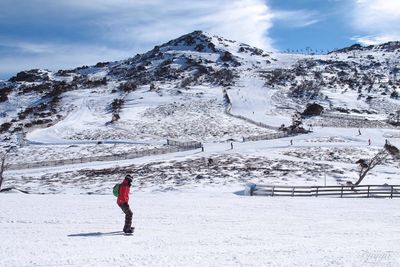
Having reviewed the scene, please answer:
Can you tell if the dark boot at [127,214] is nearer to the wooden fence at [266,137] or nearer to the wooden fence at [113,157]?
the wooden fence at [113,157]

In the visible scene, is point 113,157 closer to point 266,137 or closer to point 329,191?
point 266,137

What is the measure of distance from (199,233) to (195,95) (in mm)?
92455

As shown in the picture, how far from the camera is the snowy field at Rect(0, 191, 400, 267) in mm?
11188

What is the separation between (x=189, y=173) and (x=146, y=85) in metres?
90.0

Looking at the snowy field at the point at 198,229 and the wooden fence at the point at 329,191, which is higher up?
the snowy field at the point at 198,229

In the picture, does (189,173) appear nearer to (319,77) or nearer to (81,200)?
(81,200)

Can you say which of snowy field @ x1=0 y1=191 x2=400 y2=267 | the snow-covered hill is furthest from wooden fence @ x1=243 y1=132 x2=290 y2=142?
Result: snowy field @ x1=0 y1=191 x2=400 y2=267

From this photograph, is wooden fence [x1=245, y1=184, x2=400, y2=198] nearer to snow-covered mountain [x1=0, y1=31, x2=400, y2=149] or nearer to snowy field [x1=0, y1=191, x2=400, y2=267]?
snowy field [x1=0, y1=191, x2=400, y2=267]

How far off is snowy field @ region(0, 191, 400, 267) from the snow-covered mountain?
44608mm

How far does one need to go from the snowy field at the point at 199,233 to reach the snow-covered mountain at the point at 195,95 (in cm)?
4461

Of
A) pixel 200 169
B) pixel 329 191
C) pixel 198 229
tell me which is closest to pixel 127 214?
pixel 198 229

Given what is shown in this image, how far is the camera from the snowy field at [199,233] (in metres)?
11.2

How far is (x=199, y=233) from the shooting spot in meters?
14.7

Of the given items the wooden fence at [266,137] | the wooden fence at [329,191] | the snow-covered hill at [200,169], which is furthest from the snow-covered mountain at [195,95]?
the wooden fence at [329,191]
